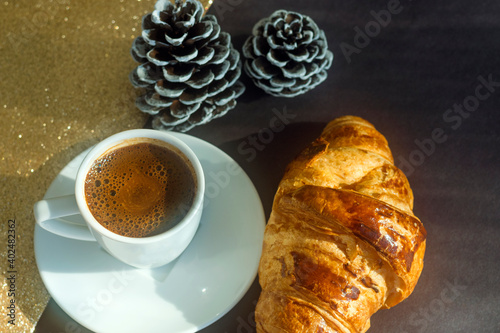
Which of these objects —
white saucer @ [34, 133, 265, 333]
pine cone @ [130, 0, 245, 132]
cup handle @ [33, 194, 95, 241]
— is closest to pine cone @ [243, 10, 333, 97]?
pine cone @ [130, 0, 245, 132]

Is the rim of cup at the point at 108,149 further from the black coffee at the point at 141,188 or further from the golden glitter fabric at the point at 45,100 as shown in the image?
the golden glitter fabric at the point at 45,100

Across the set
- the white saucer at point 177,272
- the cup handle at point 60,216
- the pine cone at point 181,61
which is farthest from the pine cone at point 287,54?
the cup handle at point 60,216

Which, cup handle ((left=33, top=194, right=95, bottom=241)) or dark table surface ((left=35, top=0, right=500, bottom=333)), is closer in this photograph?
cup handle ((left=33, top=194, right=95, bottom=241))

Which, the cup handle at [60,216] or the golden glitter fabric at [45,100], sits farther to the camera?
the golden glitter fabric at [45,100]

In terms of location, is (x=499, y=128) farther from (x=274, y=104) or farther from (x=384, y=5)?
(x=274, y=104)

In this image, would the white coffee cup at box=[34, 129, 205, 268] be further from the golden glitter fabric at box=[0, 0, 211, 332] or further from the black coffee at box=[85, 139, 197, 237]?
the golden glitter fabric at box=[0, 0, 211, 332]

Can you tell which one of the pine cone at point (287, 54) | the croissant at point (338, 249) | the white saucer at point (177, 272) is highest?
the pine cone at point (287, 54)
